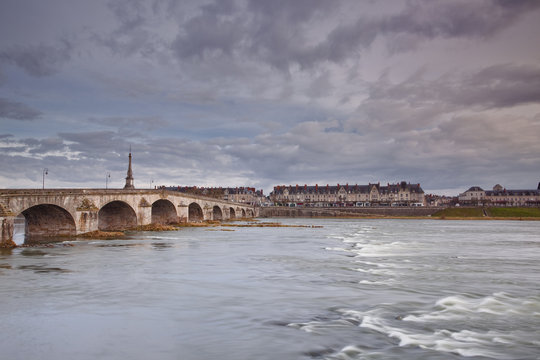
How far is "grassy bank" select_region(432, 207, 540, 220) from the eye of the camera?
9262 cm

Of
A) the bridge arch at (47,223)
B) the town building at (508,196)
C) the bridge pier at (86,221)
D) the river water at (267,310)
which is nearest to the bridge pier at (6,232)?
the river water at (267,310)

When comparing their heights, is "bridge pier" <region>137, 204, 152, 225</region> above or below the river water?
above

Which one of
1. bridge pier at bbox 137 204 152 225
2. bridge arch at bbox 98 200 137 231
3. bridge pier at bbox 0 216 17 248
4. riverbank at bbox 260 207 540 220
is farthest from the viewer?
riverbank at bbox 260 207 540 220

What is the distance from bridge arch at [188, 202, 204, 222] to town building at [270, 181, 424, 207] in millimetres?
80060

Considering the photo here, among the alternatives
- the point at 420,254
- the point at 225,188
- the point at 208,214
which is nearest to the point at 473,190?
the point at 225,188

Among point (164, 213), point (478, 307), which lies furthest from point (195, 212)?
point (478, 307)

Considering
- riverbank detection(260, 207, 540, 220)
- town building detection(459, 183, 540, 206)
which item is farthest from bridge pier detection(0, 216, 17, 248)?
town building detection(459, 183, 540, 206)

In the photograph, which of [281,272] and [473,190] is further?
[473,190]

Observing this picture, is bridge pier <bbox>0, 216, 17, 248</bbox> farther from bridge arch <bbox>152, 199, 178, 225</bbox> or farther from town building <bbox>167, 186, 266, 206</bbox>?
town building <bbox>167, 186, 266, 206</bbox>

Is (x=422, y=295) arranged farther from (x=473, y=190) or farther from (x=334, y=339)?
(x=473, y=190)

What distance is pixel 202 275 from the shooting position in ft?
46.2

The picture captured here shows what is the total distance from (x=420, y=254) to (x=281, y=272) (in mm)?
9914

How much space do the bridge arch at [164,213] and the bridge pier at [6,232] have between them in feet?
82.8

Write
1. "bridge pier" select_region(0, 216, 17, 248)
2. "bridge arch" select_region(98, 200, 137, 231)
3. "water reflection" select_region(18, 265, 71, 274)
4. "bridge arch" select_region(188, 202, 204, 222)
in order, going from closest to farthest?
"water reflection" select_region(18, 265, 71, 274) < "bridge pier" select_region(0, 216, 17, 248) < "bridge arch" select_region(98, 200, 137, 231) < "bridge arch" select_region(188, 202, 204, 222)
